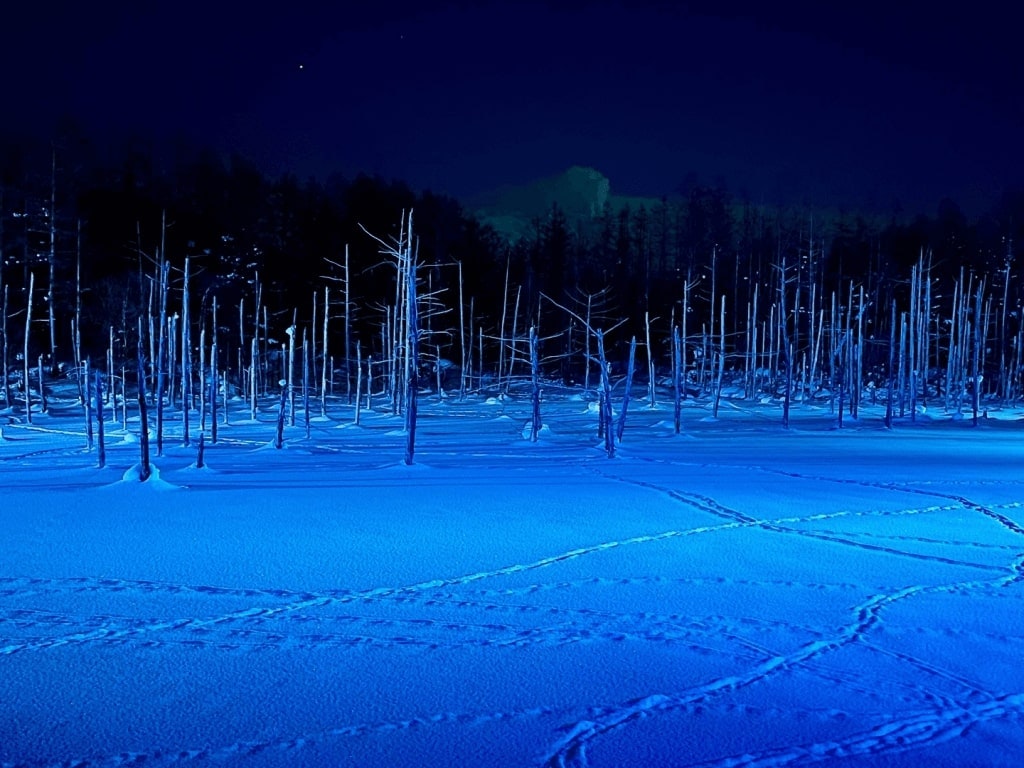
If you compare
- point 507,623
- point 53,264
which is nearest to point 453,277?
point 53,264

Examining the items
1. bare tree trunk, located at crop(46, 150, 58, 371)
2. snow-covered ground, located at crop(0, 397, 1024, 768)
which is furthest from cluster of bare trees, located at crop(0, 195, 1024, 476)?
snow-covered ground, located at crop(0, 397, 1024, 768)

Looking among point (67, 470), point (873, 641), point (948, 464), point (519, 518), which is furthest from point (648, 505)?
point (67, 470)

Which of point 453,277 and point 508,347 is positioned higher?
point 453,277

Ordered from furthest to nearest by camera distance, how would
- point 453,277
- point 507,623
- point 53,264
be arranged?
point 453,277, point 53,264, point 507,623

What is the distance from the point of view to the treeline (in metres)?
32.5

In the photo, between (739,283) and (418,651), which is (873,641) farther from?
(739,283)

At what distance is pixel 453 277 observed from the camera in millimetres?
45125

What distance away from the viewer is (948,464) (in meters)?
15.4

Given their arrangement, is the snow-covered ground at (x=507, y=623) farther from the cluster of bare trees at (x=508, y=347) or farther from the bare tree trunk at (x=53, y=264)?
the bare tree trunk at (x=53, y=264)

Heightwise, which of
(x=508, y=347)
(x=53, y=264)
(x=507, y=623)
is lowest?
(x=507, y=623)

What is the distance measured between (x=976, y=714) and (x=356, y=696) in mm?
3000

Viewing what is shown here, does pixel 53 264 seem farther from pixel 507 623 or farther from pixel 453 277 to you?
pixel 507 623

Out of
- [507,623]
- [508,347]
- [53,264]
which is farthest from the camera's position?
[53,264]

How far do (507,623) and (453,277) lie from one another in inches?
1591
